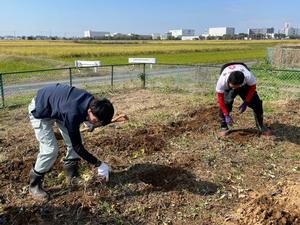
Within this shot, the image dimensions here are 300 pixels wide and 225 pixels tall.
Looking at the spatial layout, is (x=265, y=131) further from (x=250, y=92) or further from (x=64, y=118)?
(x=64, y=118)

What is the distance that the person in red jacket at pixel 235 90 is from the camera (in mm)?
6489

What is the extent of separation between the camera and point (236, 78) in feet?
20.8

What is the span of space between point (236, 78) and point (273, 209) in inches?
101

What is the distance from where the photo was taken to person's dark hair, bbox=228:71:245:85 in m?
6.35

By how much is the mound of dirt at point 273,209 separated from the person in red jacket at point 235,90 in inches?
84.0

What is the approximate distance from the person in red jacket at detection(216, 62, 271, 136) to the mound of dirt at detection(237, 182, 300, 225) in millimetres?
2135

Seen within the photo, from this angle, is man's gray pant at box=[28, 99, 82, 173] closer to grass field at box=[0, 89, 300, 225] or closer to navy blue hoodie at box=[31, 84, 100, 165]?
navy blue hoodie at box=[31, 84, 100, 165]

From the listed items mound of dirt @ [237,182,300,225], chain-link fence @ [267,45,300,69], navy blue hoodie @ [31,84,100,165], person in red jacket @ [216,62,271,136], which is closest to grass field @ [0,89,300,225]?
mound of dirt @ [237,182,300,225]

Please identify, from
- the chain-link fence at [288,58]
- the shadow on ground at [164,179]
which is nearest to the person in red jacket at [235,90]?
the shadow on ground at [164,179]

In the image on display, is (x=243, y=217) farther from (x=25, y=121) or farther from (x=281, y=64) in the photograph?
(x=281, y=64)

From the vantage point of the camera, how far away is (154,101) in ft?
38.0

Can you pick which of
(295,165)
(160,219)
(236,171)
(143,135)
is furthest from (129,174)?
(295,165)

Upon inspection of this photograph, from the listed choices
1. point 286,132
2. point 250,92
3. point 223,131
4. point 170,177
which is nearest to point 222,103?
point 250,92

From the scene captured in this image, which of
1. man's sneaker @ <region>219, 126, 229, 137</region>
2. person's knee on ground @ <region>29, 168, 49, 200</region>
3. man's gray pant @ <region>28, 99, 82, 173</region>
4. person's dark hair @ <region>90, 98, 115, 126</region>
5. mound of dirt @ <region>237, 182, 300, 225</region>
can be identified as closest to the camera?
person's dark hair @ <region>90, 98, 115, 126</region>
